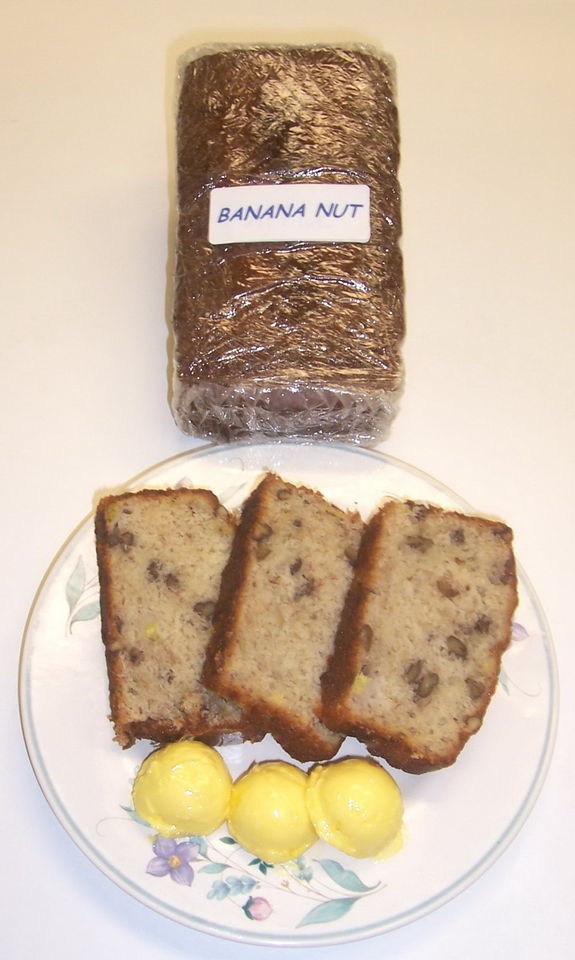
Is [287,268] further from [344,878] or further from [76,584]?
[344,878]

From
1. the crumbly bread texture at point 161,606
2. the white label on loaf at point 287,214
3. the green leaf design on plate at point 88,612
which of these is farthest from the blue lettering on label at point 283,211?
the green leaf design on plate at point 88,612

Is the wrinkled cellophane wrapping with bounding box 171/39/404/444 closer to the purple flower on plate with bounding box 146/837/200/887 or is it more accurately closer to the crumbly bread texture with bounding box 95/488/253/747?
the crumbly bread texture with bounding box 95/488/253/747

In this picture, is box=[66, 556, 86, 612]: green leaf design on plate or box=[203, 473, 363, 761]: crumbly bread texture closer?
box=[203, 473, 363, 761]: crumbly bread texture

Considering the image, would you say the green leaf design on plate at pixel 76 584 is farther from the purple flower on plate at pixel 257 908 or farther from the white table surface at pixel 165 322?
the purple flower on plate at pixel 257 908

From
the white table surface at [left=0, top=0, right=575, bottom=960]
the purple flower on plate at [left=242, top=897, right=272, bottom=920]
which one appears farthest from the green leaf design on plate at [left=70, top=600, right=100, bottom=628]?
the purple flower on plate at [left=242, top=897, right=272, bottom=920]

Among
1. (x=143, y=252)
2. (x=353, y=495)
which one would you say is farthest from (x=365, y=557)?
(x=143, y=252)
